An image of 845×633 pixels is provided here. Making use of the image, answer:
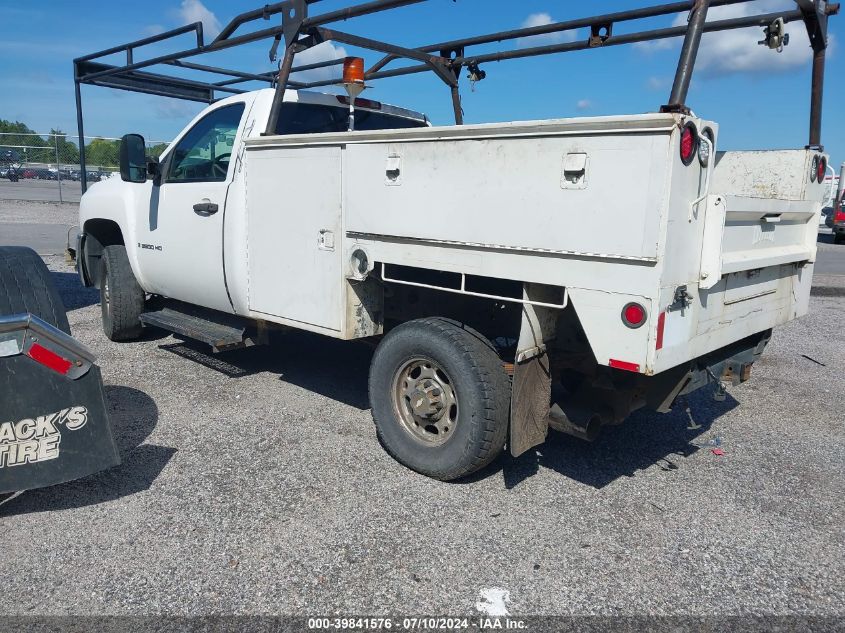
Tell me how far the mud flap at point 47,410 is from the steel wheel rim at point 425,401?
1.57m

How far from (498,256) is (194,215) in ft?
9.55

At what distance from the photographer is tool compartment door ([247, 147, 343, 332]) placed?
4.14 meters

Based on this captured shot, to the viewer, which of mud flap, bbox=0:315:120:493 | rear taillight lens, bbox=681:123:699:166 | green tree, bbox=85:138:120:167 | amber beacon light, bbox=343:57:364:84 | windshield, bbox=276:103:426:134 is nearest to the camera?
rear taillight lens, bbox=681:123:699:166

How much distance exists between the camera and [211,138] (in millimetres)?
A: 5332

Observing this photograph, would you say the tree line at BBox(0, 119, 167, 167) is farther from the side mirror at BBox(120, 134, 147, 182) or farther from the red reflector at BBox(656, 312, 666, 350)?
the red reflector at BBox(656, 312, 666, 350)

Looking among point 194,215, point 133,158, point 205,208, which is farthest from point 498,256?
point 133,158

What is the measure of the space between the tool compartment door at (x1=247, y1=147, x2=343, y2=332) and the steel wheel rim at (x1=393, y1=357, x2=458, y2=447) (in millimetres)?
592

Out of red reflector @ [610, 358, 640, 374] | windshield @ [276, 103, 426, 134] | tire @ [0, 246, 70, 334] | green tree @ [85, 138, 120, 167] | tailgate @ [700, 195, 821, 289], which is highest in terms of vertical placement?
green tree @ [85, 138, 120, 167]

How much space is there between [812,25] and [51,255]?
12.3 metres

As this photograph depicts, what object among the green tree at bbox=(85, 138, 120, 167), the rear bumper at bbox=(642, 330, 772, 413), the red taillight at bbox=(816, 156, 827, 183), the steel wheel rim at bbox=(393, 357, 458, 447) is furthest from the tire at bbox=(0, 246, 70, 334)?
the green tree at bbox=(85, 138, 120, 167)

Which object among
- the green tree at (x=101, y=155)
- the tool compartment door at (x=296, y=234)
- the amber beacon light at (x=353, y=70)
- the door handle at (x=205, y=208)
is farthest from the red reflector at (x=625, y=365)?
the green tree at (x=101, y=155)

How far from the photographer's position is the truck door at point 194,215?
5.05 metres

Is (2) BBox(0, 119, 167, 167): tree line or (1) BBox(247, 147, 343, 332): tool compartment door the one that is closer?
(1) BBox(247, 147, 343, 332): tool compartment door

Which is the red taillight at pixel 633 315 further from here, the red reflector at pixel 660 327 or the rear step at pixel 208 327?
the rear step at pixel 208 327
